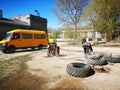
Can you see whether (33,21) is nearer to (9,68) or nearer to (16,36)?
(16,36)

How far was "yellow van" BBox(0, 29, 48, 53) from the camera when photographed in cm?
1477

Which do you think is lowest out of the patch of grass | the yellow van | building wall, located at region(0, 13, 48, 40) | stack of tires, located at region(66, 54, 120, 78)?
the patch of grass

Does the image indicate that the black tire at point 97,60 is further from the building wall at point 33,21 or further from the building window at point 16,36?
the building wall at point 33,21

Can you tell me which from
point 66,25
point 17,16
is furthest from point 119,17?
point 17,16

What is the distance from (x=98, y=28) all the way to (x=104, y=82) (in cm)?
1933

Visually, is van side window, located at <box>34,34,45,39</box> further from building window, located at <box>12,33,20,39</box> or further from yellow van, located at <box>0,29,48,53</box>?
building window, located at <box>12,33,20,39</box>

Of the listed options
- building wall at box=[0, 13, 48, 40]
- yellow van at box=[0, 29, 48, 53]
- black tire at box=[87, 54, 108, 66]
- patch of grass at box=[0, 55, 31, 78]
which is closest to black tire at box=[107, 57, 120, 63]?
black tire at box=[87, 54, 108, 66]

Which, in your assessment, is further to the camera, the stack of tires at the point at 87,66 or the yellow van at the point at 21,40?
the yellow van at the point at 21,40

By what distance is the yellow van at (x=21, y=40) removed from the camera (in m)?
14.8

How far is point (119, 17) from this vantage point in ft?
83.4

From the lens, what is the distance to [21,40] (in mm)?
15906

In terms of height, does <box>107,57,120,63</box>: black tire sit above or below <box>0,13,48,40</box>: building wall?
below

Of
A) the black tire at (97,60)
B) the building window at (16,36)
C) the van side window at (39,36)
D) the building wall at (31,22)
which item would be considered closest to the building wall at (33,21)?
the building wall at (31,22)

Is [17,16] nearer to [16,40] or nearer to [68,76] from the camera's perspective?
[16,40]
